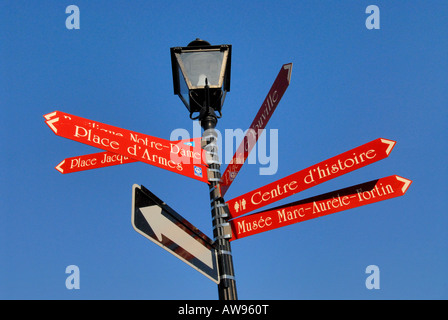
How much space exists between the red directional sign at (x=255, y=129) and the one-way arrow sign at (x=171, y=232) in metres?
0.75

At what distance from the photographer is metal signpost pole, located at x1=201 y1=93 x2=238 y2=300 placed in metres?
3.01

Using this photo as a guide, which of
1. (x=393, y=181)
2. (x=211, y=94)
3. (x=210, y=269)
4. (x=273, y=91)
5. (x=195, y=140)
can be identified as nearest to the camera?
(x=210, y=269)

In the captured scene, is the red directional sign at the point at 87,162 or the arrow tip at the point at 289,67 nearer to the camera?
the arrow tip at the point at 289,67

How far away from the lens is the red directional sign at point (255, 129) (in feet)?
11.2

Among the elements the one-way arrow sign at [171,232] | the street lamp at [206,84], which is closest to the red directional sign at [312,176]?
the street lamp at [206,84]

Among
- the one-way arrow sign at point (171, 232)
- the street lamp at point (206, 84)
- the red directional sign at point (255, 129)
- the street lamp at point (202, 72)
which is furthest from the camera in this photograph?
the street lamp at point (202, 72)

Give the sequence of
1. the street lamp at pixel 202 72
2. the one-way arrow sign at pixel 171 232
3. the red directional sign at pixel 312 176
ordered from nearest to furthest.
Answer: the one-way arrow sign at pixel 171 232 → the red directional sign at pixel 312 176 → the street lamp at pixel 202 72

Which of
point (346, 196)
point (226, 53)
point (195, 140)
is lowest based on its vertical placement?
point (346, 196)

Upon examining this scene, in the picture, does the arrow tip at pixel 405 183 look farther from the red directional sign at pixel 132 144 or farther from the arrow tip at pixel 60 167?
the arrow tip at pixel 60 167

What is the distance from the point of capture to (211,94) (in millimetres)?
3818
